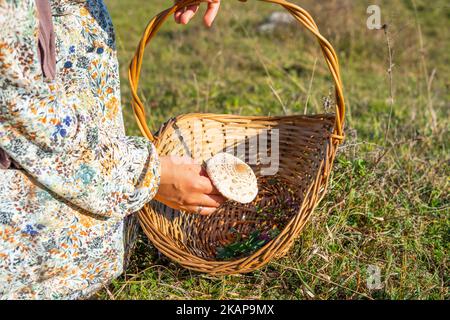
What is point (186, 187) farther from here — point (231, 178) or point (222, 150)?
point (222, 150)

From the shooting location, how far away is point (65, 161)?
5.18 ft

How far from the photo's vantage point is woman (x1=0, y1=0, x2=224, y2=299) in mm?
1475

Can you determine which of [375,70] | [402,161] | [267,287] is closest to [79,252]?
[267,287]

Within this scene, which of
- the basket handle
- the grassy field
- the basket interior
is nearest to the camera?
the basket handle

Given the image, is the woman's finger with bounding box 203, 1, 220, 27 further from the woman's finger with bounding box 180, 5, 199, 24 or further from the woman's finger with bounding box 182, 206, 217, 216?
the woman's finger with bounding box 182, 206, 217, 216

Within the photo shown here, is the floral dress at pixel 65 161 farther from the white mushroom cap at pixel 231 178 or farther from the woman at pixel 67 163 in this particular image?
the white mushroom cap at pixel 231 178

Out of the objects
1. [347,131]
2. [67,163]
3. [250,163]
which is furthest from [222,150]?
[67,163]

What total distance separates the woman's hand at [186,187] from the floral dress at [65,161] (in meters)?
0.06

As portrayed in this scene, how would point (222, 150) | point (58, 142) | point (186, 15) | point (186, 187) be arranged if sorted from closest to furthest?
point (58, 142) < point (186, 187) < point (186, 15) < point (222, 150)

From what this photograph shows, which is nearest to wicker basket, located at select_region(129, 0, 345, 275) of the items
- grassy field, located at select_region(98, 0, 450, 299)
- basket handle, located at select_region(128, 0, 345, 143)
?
basket handle, located at select_region(128, 0, 345, 143)

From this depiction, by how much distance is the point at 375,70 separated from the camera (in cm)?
400

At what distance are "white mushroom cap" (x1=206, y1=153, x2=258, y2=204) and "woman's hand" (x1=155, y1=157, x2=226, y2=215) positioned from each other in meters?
0.03

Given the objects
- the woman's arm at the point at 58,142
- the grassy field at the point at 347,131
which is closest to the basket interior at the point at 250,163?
the grassy field at the point at 347,131
